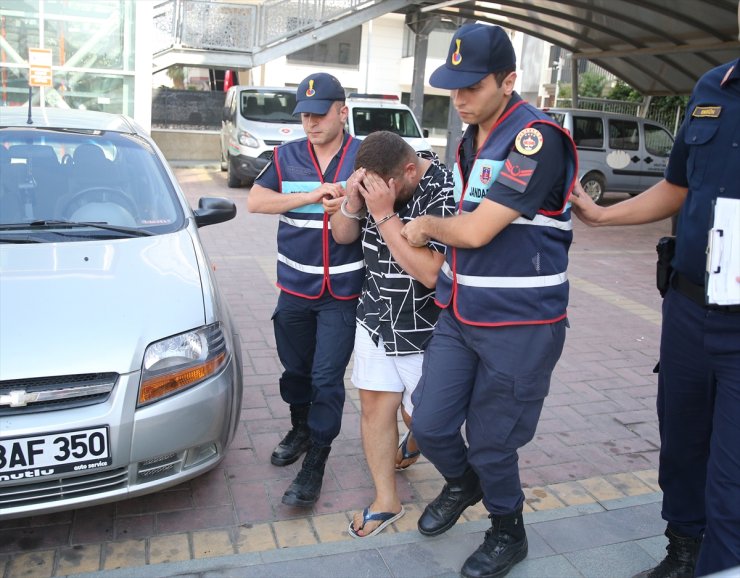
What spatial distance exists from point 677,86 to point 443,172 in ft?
49.2

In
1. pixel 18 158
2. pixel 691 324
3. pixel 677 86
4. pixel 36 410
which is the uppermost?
pixel 677 86

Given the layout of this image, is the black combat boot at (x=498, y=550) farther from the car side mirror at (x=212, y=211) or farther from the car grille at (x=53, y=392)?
the car side mirror at (x=212, y=211)

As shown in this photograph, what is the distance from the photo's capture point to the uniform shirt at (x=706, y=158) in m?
2.38

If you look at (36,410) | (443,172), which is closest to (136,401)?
(36,410)

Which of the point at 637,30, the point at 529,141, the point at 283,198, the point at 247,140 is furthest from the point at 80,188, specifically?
the point at 637,30

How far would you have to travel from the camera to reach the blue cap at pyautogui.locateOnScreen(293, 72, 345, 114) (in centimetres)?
326

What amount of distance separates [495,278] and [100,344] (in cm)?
147

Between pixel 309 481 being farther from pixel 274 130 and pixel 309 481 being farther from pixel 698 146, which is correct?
pixel 274 130

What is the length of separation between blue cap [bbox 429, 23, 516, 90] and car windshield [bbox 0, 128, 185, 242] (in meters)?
1.81

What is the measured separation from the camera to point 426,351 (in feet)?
9.59

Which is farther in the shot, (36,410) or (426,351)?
(426,351)

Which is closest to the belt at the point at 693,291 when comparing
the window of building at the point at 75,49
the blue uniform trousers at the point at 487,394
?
the blue uniform trousers at the point at 487,394

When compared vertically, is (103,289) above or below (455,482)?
above

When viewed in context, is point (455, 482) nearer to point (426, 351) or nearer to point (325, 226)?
point (426, 351)
